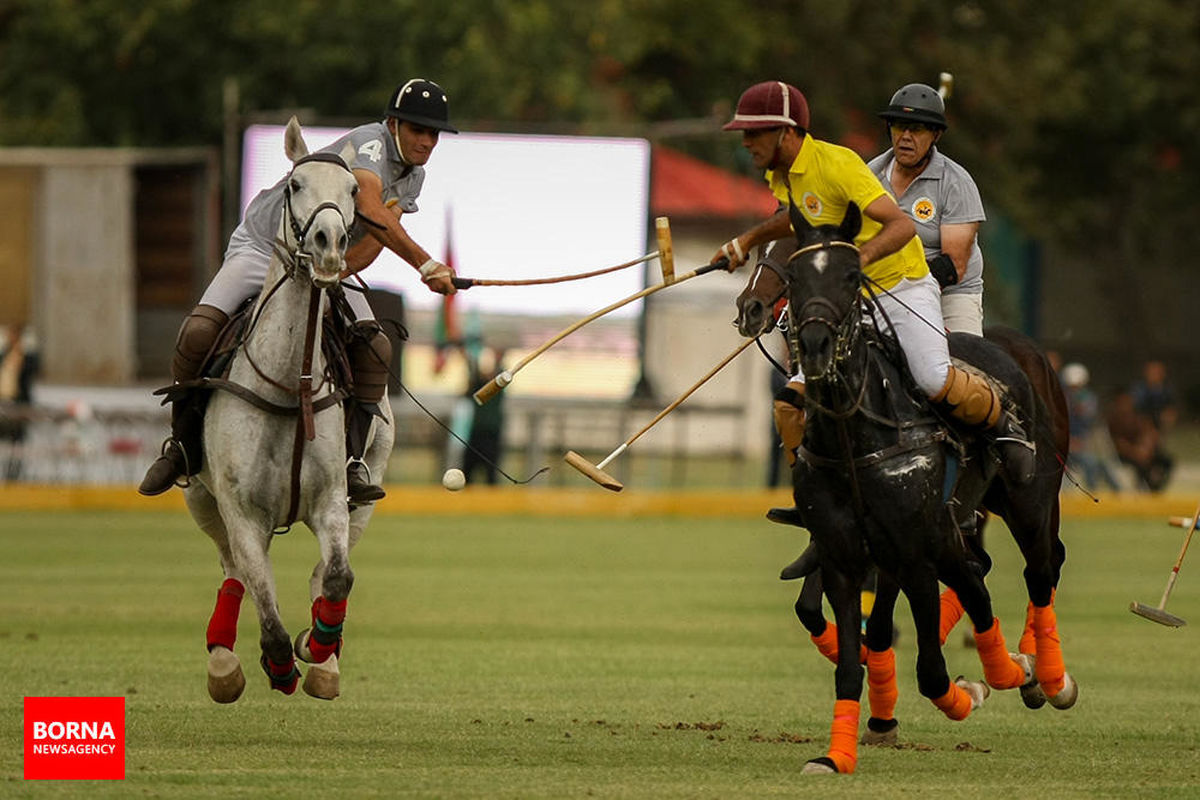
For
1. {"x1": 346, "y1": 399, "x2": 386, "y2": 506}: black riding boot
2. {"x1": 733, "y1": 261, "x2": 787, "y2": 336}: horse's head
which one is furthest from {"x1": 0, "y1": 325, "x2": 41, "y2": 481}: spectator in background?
{"x1": 733, "y1": 261, "x2": 787, "y2": 336}: horse's head

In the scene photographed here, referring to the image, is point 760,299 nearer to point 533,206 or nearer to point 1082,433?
point 533,206

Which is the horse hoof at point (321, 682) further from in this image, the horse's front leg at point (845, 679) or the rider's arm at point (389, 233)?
the horse's front leg at point (845, 679)

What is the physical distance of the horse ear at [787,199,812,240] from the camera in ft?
29.9

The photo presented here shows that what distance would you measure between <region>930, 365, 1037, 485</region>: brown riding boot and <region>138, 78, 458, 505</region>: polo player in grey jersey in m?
2.15

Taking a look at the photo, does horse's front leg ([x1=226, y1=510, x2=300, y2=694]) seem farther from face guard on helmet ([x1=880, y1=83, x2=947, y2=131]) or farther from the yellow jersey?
face guard on helmet ([x1=880, y1=83, x2=947, y2=131])

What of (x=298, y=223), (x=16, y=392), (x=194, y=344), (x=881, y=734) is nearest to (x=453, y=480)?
(x=194, y=344)

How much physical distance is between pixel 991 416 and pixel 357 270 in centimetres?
282

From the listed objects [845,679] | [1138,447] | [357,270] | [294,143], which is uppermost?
[294,143]

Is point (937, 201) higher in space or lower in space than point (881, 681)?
higher

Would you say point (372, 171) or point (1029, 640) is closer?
point (372, 171)

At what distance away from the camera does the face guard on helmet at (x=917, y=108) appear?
10914 mm

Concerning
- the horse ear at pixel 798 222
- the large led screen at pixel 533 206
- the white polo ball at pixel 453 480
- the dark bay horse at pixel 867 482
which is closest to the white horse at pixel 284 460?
the white polo ball at pixel 453 480

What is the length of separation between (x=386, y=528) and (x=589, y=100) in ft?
63.9

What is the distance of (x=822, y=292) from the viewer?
8773mm
